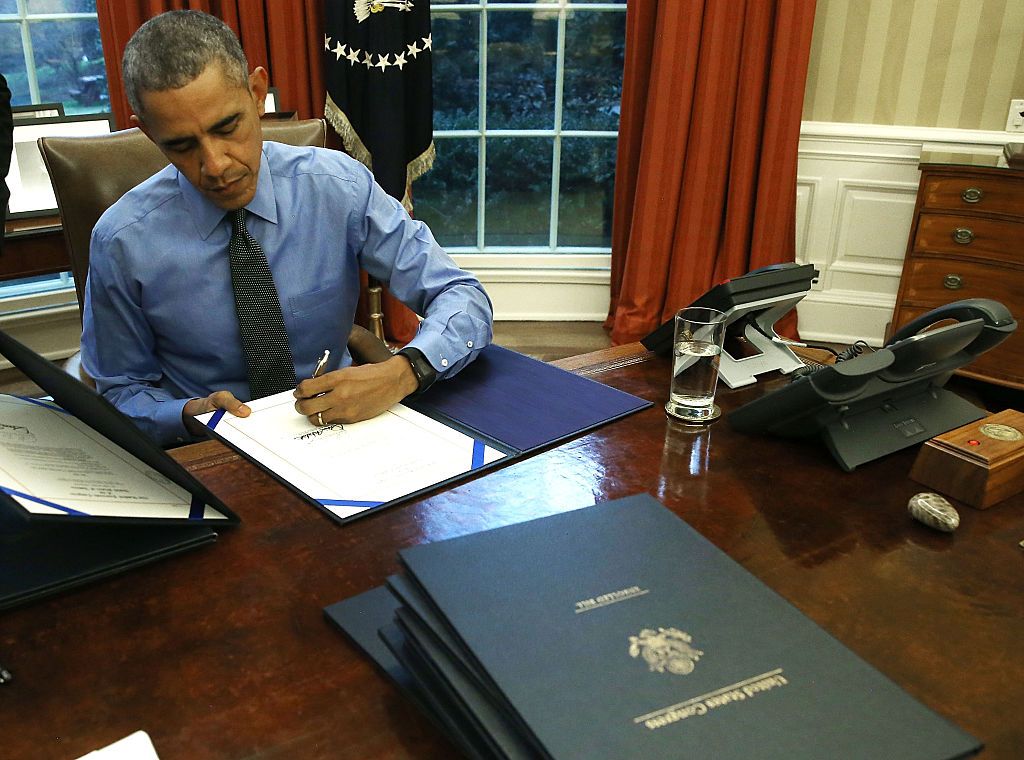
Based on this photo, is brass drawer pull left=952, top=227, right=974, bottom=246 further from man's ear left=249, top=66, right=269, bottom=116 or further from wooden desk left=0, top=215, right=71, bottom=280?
wooden desk left=0, top=215, right=71, bottom=280

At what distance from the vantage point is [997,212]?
275cm

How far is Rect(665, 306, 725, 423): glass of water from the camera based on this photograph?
1.19 metres

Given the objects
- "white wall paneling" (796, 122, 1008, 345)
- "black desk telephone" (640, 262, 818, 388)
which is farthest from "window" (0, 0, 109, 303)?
"black desk telephone" (640, 262, 818, 388)

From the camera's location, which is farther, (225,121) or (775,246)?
(775,246)

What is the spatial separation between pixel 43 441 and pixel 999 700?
0.92 m

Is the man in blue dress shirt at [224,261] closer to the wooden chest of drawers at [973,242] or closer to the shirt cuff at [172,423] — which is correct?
the shirt cuff at [172,423]

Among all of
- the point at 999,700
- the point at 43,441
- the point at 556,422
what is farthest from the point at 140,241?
the point at 999,700

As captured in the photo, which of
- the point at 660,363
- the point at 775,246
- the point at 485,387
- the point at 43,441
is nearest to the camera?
the point at 43,441

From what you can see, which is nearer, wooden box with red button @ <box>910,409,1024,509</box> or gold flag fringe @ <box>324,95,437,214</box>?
wooden box with red button @ <box>910,409,1024,509</box>

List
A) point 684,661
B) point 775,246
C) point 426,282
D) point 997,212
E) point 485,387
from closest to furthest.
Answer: point 684,661
point 485,387
point 426,282
point 997,212
point 775,246

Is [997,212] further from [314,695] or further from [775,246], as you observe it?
[314,695]

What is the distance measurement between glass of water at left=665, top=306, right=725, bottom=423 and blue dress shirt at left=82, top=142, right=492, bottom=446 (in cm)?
34

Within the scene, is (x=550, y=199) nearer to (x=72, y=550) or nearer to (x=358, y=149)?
(x=358, y=149)

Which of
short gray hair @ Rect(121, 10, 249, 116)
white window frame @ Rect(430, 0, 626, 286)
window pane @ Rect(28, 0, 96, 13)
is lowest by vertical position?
white window frame @ Rect(430, 0, 626, 286)
